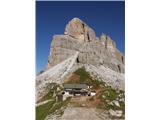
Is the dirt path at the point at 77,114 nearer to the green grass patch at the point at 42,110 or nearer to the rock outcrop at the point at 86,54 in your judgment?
the green grass patch at the point at 42,110

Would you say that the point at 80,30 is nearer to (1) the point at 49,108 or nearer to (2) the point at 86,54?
(2) the point at 86,54

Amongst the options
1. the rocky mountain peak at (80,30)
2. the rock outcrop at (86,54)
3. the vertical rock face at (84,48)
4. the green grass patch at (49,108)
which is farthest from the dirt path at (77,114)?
the rocky mountain peak at (80,30)

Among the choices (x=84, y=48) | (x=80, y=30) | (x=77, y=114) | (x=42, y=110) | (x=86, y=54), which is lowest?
(x=77, y=114)

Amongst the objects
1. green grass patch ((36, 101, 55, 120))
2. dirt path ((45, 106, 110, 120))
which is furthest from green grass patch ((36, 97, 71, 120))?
dirt path ((45, 106, 110, 120))

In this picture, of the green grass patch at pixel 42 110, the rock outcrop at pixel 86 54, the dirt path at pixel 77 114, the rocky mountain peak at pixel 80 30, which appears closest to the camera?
the green grass patch at pixel 42 110

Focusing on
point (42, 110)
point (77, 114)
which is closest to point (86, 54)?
point (77, 114)

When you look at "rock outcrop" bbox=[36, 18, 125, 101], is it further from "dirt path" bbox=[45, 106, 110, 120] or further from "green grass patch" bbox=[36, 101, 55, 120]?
"dirt path" bbox=[45, 106, 110, 120]
